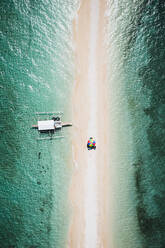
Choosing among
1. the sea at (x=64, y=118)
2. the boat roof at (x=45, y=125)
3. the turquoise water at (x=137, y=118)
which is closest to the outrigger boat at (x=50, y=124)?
the boat roof at (x=45, y=125)

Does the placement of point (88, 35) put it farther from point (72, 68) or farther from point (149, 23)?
point (149, 23)

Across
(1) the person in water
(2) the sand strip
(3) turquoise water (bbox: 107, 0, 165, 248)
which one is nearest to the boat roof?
(2) the sand strip

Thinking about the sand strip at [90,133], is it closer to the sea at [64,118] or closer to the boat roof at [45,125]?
the sea at [64,118]

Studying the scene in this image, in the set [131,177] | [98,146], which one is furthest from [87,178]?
[131,177]

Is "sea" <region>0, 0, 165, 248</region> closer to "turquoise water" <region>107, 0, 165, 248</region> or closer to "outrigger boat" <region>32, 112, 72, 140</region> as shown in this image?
"turquoise water" <region>107, 0, 165, 248</region>

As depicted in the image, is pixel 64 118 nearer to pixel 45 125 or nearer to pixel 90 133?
pixel 45 125

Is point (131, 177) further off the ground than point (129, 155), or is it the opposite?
point (129, 155)

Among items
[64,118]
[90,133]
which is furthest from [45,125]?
[90,133]
